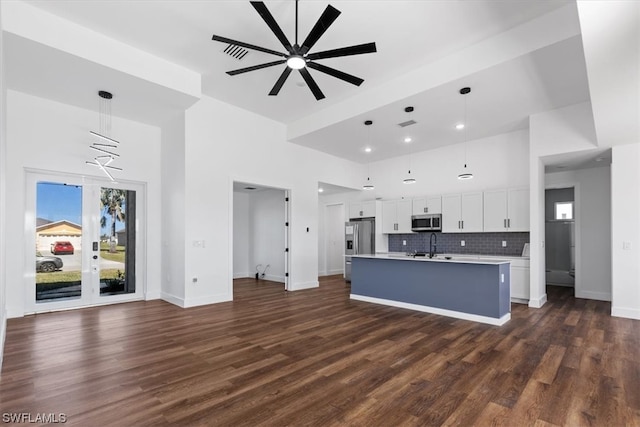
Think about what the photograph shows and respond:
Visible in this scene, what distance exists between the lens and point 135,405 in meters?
2.34

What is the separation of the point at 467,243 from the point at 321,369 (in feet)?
18.5

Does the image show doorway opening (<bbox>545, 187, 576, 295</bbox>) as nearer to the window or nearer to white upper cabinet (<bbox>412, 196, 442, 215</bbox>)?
the window

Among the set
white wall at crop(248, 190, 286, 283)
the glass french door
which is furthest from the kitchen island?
the glass french door

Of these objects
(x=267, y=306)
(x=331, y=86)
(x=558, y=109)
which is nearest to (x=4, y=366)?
(x=267, y=306)

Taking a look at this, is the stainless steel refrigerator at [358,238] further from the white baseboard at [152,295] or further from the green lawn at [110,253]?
the green lawn at [110,253]

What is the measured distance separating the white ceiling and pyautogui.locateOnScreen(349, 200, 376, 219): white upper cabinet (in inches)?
117

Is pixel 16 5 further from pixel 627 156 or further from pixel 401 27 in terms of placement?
pixel 627 156

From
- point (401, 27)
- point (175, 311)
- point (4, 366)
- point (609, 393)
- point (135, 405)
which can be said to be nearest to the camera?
point (135, 405)

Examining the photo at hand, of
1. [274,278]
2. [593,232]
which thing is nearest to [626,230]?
[593,232]

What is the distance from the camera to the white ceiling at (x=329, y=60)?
11.7ft

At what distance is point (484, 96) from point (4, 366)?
22.2 feet

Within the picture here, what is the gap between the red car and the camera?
5230 millimetres

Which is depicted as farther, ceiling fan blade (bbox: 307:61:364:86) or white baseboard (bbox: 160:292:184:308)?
white baseboard (bbox: 160:292:184:308)

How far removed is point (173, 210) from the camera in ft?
19.3
